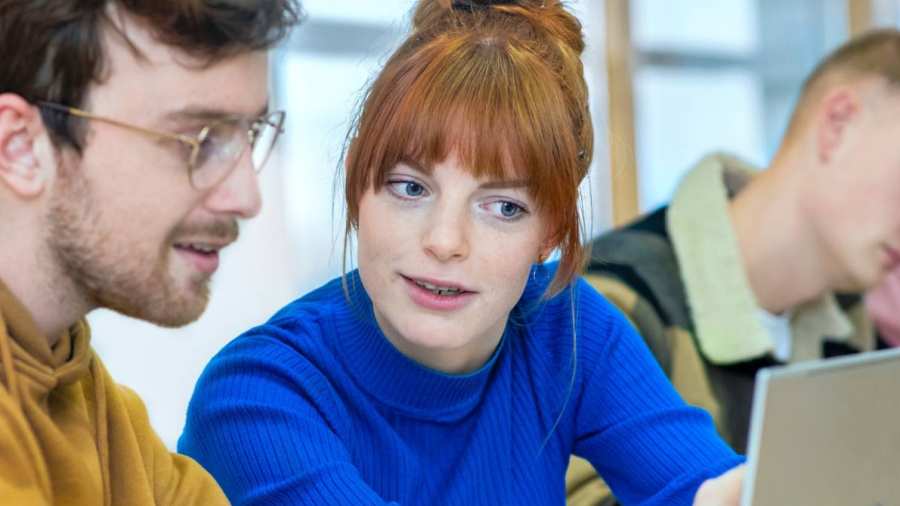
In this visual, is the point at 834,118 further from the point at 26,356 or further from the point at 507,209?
the point at 26,356

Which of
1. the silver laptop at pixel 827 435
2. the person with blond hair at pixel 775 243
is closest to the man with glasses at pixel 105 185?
the silver laptop at pixel 827 435

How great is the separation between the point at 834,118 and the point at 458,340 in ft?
3.56

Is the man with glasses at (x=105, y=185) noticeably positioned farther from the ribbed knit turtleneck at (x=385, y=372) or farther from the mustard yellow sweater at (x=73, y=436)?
the ribbed knit turtleneck at (x=385, y=372)

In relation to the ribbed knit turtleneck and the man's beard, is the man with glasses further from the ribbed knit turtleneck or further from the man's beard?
the ribbed knit turtleneck

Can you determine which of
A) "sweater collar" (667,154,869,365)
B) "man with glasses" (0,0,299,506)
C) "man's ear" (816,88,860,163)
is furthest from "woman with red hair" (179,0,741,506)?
"man's ear" (816,88,860,163)

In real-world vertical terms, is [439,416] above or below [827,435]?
below

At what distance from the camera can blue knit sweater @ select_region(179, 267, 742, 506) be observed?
1.21 meters

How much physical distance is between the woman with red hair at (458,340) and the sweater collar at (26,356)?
0.21 m

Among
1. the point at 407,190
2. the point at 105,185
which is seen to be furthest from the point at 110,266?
the point at 407,190

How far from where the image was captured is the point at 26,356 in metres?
1.01

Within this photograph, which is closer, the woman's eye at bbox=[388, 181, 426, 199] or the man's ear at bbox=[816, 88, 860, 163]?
the woman's eye at bbox=[388, 181, 426, 199]

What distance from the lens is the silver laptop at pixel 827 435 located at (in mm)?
900

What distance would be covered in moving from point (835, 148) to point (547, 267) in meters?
0.79

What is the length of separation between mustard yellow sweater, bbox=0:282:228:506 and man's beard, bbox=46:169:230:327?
0.06 metres
